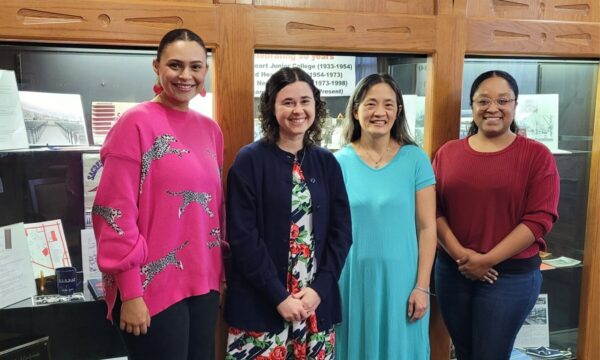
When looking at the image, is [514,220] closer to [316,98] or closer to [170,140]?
[316,98]

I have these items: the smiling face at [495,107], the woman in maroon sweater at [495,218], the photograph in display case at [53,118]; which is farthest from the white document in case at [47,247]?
the smiling face at [495,107]

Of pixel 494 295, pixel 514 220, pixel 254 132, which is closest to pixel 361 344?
pixel 494 295

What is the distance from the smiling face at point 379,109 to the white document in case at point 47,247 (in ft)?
3.53

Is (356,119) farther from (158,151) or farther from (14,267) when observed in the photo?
(14,267)

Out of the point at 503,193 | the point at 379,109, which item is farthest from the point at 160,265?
the point at 503,193

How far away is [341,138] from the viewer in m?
1.96

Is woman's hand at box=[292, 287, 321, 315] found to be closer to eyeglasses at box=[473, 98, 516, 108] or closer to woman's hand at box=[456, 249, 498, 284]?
woman's hand at box=[456, 249, 498, 284]

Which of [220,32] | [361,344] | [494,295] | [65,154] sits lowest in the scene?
[361,344]

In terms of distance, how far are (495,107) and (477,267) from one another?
0.54 metres

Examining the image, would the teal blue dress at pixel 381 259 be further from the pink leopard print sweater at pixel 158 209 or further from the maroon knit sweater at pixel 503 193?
the pink leopard print sweater at pixel 158 209

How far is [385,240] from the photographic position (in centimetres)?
174

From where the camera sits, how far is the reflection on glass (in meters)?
1.90

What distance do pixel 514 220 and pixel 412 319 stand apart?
0.48m

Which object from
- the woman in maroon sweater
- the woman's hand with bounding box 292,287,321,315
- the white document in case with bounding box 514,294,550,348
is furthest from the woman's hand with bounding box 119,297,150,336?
the white document in case with bounding box 514,294,550,348
